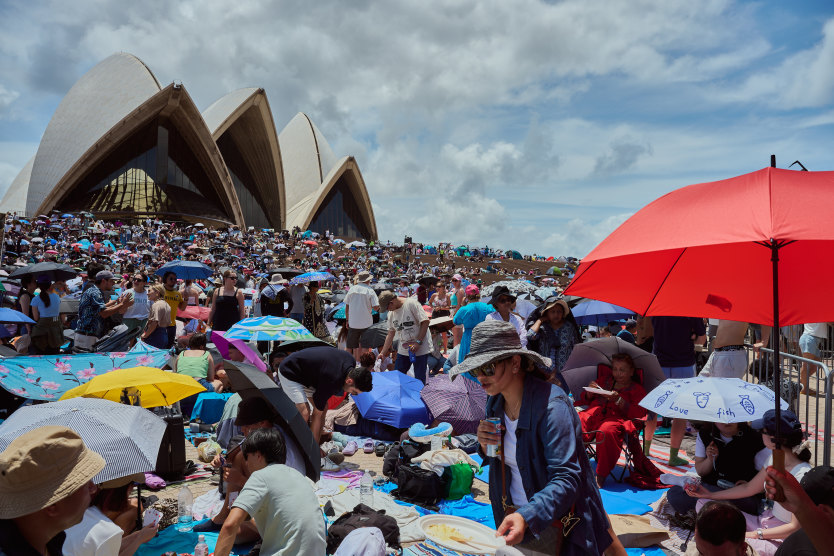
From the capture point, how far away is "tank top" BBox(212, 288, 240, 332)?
7.27 meters

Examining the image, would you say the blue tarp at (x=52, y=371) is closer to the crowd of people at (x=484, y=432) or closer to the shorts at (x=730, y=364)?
the crowd of people at (x=484, y=432)

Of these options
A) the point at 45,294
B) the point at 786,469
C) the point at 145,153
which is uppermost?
the point at 145,153

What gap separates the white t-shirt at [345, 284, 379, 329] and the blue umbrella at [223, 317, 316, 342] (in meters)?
1.75

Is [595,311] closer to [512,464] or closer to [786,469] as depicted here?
[786,469]

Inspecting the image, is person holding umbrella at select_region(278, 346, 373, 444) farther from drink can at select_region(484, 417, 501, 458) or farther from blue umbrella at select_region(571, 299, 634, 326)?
blue umbrella at select_region(571, 299, 634, 326)

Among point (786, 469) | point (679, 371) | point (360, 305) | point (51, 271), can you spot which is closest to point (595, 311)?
point (679, 371)

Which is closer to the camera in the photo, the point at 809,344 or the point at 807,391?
the point at 807,391

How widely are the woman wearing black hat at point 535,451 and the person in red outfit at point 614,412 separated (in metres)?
2.53

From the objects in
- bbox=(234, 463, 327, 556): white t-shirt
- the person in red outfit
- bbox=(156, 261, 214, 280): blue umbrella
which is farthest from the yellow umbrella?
bbox=(156, 261, 214, 280): blue umbrella

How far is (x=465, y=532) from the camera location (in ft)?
8.80

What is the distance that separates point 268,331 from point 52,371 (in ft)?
5.58

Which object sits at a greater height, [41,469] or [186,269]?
[186,269]

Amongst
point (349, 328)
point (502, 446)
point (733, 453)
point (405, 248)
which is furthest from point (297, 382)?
point (405, 248)

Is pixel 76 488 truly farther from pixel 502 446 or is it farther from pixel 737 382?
pixel 737 382
